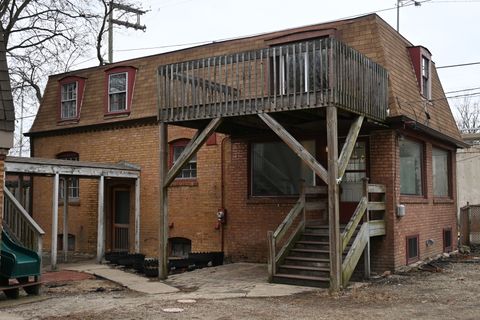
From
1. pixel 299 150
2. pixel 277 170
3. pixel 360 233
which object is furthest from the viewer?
pixel 277 170

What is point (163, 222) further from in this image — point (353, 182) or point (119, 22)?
point (119, 22)

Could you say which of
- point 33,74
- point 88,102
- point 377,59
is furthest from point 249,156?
point 33,74

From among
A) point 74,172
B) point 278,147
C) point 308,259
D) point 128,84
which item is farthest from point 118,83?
point 308,259

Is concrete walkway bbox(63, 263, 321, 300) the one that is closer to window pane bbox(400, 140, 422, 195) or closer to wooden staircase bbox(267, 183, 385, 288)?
wooden staircase bbox(267, 183, 385, 288)

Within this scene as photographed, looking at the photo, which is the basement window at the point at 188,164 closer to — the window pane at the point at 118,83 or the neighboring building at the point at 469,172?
the window pane at the point at 118,83

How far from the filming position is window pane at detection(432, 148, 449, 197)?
16.7m

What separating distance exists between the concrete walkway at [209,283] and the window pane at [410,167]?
Result: 4188 mm

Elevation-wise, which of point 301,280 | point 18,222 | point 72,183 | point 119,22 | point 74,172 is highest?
point 119,22

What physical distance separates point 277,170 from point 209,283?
13.5ft

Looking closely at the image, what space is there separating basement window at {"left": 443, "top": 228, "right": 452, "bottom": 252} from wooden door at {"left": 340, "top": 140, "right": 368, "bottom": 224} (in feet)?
15.5

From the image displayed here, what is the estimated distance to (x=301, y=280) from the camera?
1139cm

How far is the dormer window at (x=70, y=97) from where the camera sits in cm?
1962

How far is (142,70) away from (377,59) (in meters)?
7.94

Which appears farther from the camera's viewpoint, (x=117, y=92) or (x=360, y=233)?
(x=117, y=92)
